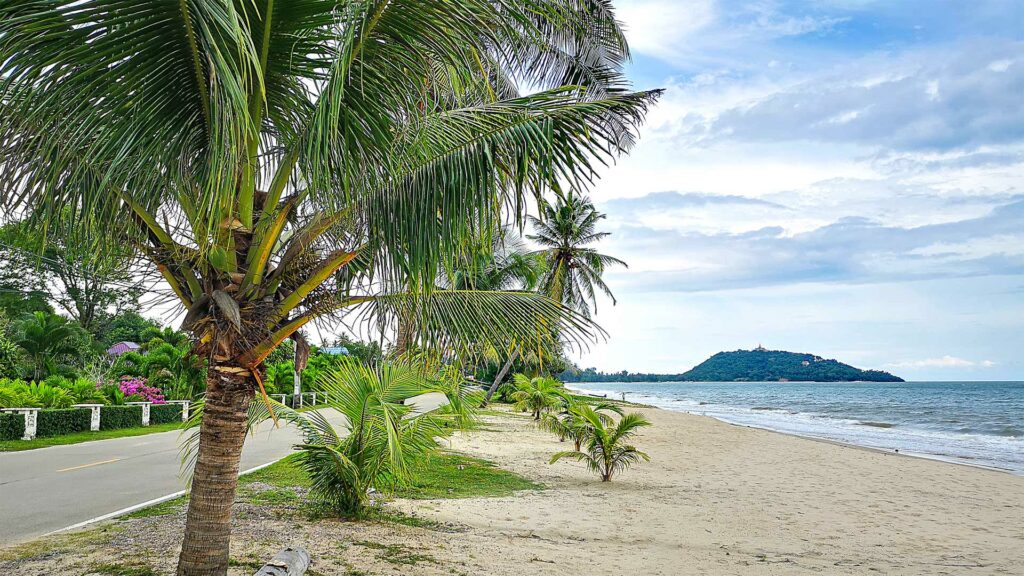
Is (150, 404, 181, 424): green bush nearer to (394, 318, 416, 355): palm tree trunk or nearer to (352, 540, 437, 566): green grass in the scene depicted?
(352, 540, 437, 566): green grass

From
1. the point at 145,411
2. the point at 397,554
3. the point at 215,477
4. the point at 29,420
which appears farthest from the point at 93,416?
the point at 215,477

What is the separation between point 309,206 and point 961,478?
15062mm

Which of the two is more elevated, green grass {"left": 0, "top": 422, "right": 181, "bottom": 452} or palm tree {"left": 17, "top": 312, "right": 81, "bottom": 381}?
palm tree {"left": 17, "top": 312, "right": 81, "bottom": 381}

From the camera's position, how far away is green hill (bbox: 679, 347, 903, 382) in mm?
148000

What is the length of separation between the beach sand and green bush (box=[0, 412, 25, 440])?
9219mm

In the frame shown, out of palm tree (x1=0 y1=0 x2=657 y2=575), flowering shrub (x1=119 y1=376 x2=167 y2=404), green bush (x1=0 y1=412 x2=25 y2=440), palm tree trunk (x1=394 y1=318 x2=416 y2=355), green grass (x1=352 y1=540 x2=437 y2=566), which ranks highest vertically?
palm tree (x1=0 y1=0 x2=657 y2=575)

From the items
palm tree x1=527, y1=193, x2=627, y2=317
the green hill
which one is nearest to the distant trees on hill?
the green hill

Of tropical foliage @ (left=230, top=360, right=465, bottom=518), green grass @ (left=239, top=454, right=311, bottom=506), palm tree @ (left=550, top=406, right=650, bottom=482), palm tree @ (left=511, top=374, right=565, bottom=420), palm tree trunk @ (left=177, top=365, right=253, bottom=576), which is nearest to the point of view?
palm tree trunk @ (left=177, top=365, right=253, bottom=576)

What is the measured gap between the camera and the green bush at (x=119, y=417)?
16.9 meters

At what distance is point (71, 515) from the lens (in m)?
6.87

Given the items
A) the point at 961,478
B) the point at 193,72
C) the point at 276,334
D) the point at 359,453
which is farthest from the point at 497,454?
the point at 193,72

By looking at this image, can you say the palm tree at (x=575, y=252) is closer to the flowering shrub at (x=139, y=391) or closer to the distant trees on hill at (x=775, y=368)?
the flowering shrub at (x=139, y=391)

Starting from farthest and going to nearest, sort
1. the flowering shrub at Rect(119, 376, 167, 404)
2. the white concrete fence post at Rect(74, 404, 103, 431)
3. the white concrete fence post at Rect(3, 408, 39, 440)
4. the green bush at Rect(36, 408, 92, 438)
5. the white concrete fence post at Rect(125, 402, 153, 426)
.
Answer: the flowering shrub at Rect(119, 376, 167, 404) < the white concrete fence post at Rect(125, 402, 153, 426) < the white concrete fence post at Rect(74, 404, 103, 431) < the green bush at Rect(36, 408, 92, 438) < the white concrete fence post at Rect(3, 408, 39, 440)

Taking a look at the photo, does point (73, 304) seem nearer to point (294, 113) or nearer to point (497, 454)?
point (497, 454)
